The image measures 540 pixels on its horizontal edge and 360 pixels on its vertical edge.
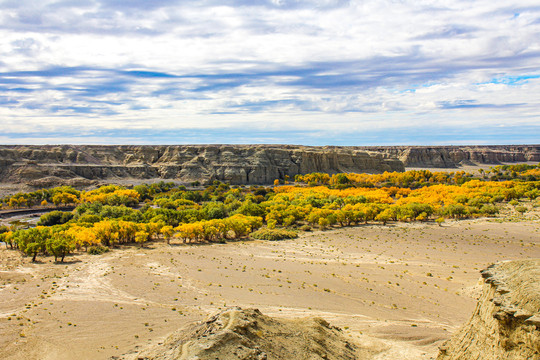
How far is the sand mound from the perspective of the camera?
10320 mm

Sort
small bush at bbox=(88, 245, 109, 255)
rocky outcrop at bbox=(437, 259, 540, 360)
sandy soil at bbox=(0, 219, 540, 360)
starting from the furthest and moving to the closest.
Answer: small bush at bbox=(88, 245, 109, 255) → sandy soil at bbox=(0, 219, 540, 360) → rocky outcrop at bbox=(437, 259, 540, 360)

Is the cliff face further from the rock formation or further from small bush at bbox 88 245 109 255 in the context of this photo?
small bush at bbox 88 245 109 255

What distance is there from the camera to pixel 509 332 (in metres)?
9.81

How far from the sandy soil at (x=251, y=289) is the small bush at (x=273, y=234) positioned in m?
2.42

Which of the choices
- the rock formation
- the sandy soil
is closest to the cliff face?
the rock formation

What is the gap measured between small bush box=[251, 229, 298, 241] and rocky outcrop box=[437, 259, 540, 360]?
87.5ft

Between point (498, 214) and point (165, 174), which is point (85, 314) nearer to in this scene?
point (498, 214)

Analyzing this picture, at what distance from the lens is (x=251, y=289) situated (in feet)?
72.7

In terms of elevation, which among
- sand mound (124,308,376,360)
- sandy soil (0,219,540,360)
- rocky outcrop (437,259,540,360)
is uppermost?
rocky outcrop (437,259,540,360)

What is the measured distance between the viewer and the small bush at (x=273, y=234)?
127 ft

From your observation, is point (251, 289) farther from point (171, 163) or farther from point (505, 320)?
point (171, 163)

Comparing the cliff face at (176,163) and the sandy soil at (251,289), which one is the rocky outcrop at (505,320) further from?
the cliff face at (176,163)

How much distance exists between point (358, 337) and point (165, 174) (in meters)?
100

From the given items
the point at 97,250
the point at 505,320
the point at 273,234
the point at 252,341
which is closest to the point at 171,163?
the point at 273,234
